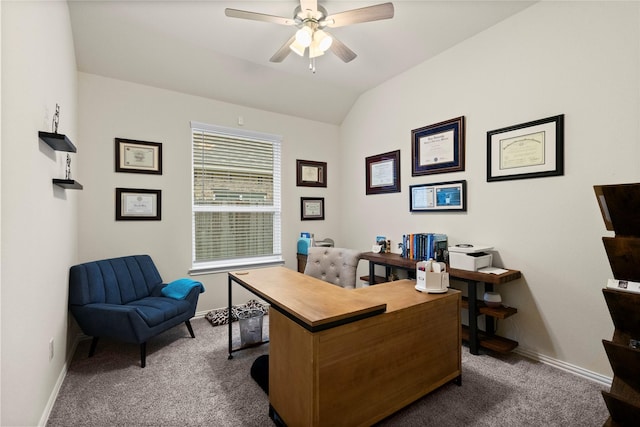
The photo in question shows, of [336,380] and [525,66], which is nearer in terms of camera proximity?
[336,380]

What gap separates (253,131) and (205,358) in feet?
9.29

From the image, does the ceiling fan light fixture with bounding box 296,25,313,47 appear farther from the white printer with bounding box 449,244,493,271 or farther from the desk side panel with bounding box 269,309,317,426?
the white printer with bounding box 449,244,493,271

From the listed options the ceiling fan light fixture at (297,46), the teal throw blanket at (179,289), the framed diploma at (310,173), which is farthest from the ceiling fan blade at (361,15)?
the teal throw blanket at (179,289)

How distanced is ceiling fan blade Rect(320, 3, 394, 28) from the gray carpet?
8.89 feet

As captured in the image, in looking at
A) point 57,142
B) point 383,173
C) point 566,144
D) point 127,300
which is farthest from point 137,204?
point 566,144

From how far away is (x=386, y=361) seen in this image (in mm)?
1644

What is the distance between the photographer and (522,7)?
2.50 metres

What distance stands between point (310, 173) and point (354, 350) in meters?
3.27

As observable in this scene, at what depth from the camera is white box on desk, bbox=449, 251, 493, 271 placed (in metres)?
2.57

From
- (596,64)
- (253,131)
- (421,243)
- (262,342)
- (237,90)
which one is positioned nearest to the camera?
(596,64)

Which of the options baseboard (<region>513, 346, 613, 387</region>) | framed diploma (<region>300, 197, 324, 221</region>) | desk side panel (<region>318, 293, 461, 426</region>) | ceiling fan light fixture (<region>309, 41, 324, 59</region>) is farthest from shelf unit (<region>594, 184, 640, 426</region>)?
framed diploma (<region>300, 197, 324, 221</region>)

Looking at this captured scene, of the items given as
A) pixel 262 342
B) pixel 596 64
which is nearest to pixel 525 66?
pixel 596 64

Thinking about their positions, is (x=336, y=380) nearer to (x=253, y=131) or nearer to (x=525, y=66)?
(x=525, y=66)

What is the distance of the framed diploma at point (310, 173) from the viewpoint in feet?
14.3
